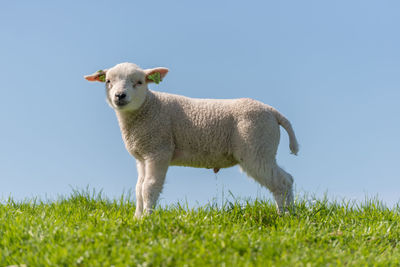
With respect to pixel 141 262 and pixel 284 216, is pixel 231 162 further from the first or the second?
pixel 141 262

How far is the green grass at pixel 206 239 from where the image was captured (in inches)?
167

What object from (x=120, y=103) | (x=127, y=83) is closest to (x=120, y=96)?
(x=120, y=103)

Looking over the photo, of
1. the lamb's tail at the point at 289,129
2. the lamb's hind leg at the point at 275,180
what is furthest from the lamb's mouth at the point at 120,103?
the lamb's tail at the point at 289,129

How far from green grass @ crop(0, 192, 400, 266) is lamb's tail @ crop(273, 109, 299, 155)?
91 centimetres

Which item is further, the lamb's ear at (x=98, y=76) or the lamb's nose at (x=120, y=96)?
the lamb's ear at (x=98, y=76)

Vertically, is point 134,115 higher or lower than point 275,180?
higher

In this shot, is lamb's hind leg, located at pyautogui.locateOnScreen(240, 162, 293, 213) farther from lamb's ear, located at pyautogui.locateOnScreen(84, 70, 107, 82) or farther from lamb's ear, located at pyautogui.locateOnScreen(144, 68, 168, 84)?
lamb's ear, located at pyautogui.locateOnScreen(84, 70, 107, 82)

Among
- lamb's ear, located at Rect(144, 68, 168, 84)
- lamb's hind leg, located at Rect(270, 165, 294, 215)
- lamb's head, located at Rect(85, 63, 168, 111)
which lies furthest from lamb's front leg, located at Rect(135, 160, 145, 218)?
lamb's hind leg, located at Rect(270, 165, 294, 215)

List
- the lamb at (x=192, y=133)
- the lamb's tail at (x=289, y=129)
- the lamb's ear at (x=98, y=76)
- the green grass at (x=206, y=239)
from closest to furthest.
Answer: the green grass at (x=206, y=239)
the lamb at (x=192, y=133)
the lamb's ear at (x=98, y=76)
the lamb's tail at (x=289, y=129)

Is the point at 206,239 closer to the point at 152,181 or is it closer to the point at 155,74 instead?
the point at 152,181

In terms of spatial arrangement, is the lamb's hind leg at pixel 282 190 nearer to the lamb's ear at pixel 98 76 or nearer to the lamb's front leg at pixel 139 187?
the lamb's front leg at pixel 139 187

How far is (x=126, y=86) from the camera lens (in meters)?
6.32

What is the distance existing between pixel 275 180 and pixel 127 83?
2.49 metres

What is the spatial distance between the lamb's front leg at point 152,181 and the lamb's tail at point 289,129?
1.88 m
